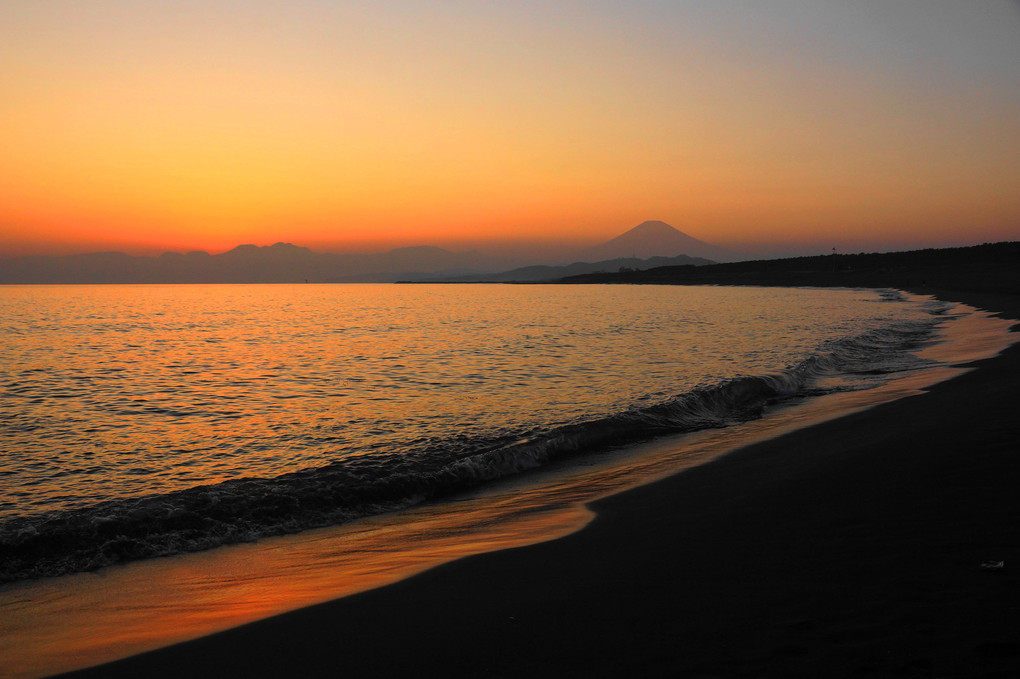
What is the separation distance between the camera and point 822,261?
164m

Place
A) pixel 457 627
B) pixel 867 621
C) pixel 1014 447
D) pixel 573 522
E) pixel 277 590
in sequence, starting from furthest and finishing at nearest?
pixel 1014 447 → pixel 573 522 → pixel 277 590 → pixel 457 627 → pixel 867 621

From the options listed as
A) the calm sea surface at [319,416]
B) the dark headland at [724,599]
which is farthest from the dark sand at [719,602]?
the calm sea surface at [319,416]

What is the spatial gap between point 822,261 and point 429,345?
158830 mm

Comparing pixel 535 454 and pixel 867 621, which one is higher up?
pixel 867 621

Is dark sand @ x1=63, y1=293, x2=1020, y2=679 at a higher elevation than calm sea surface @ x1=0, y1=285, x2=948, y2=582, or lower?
higher

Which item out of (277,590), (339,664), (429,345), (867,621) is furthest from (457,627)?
(429,345)

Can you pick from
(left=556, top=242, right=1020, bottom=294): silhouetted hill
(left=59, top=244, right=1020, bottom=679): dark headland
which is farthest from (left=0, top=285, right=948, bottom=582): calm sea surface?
(left=556, top=242, right=1020, bottom=294): silhouetted hill

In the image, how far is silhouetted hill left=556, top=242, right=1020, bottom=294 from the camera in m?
84.9

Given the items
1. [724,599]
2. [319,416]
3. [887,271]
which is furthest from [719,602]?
[887,271]

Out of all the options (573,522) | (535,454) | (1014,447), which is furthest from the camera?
(535,454)

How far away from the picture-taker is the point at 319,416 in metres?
14.3

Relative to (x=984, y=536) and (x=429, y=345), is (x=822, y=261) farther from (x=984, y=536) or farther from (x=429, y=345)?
(x=984, y=536)

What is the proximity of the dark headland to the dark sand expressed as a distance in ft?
0.05

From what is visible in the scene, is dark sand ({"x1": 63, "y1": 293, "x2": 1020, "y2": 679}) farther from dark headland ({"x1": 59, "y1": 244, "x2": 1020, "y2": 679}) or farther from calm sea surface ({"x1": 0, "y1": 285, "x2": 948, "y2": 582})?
calm sea surface ({"x1": 0, "y1": 285, "x2": 948, "y2": 582})
